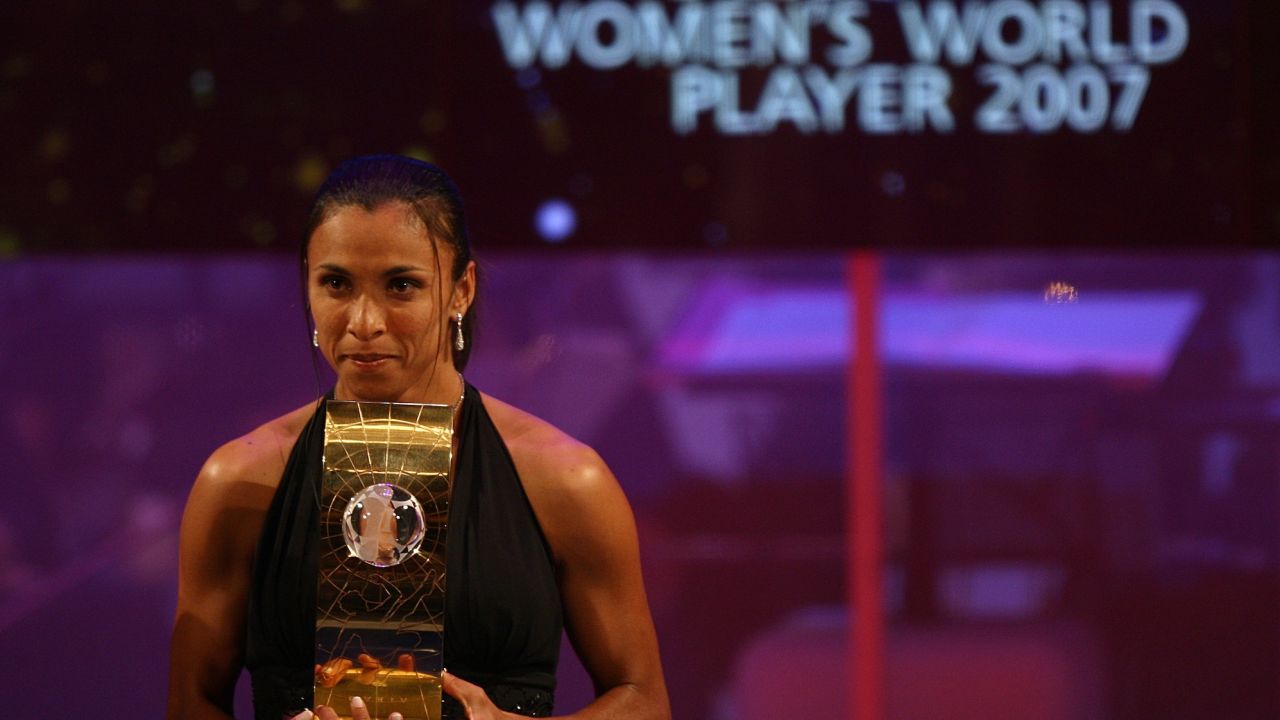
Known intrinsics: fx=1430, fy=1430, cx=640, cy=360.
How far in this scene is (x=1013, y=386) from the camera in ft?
9.77

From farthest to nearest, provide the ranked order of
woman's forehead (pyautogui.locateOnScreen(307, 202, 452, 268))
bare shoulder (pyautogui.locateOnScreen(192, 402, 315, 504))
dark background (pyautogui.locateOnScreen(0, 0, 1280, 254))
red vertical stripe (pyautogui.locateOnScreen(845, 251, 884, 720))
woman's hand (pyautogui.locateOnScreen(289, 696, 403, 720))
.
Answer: red vertical stripe (pyautogui.locateOnScreen(845, 251, 884, 720)), dark background (pyautogui.locateOnScreen(0, 0, 1280, 254)), bare shoulder (pyautogui.locateOnScreen(192, 402, 315, 504)), woman's forehead (pyautogui.locateOnScreen(307, 202, 452, 268)), woman's hand (pyautogui.locateOnScreen(289, 696, 403, 720))

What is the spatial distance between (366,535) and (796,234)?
170 cm

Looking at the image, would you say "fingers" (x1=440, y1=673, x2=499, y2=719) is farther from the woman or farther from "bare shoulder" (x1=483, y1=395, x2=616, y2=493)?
"bare shoulder" (x1=483, y1=395, x2=616, y2=493)

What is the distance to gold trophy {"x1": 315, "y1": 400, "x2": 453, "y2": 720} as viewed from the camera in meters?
1.17

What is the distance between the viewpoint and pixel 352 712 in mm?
1156

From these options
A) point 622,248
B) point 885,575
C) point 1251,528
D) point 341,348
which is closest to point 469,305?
point 341,348

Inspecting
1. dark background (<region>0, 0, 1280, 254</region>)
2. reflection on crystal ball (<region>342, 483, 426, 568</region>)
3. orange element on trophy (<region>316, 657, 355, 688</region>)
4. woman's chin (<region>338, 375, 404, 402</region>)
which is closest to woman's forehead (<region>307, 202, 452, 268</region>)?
woman's chin (<region>338, 375, 404, 402</region>)

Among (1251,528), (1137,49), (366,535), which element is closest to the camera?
(366,535)

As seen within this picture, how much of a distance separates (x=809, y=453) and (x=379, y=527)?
6.19 feet

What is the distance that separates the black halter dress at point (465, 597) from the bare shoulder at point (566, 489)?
2 centimetres

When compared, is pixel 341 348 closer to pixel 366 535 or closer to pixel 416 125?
pixel 366 535

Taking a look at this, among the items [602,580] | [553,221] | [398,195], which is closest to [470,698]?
[602,580]

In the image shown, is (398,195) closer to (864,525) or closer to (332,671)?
(332,671)

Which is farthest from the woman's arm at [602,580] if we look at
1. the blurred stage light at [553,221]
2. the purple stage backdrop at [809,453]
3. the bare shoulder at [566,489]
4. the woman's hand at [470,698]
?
the purple stage backdrop at [809,453]
